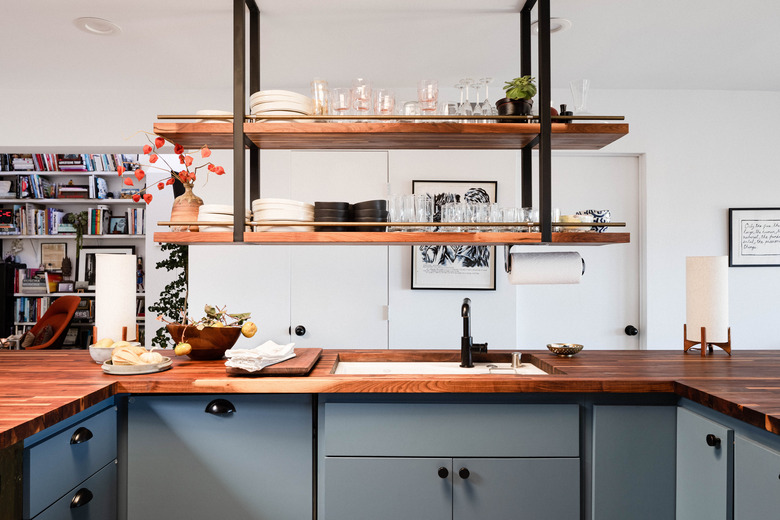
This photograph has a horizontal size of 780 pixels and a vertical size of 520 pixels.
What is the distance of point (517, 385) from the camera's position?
176 centimetres

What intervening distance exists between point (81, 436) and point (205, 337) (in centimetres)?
63

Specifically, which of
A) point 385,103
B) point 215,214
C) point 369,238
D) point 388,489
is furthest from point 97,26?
point 388,489

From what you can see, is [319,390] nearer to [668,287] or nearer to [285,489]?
[285,489]

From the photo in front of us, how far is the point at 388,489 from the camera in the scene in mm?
1790

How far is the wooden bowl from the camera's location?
2.10 m

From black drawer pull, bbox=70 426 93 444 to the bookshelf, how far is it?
14.0 ft

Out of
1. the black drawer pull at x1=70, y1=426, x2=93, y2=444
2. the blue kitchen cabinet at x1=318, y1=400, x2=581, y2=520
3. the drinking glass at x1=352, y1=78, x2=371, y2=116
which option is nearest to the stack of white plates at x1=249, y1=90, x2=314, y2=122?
the drinking glass at x1=352, y1=78, x2=371, y2=116

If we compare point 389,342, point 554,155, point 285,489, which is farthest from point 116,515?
point 554,155

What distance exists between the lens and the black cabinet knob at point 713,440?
155 centimetres

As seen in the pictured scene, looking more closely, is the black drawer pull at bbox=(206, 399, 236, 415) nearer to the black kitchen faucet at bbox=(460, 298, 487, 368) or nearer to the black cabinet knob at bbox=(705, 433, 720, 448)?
the black kitchen faucet at bbox=(460, 298, 487, 368)

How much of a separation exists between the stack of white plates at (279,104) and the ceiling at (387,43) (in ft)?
1.75

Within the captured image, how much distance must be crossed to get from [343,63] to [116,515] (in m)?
2.57

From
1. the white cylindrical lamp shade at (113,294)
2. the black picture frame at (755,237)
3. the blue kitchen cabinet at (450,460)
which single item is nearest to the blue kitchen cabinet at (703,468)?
the blue kitchen cabinet at (450,460)

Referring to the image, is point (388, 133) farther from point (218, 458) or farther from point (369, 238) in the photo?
point (218, 458)
